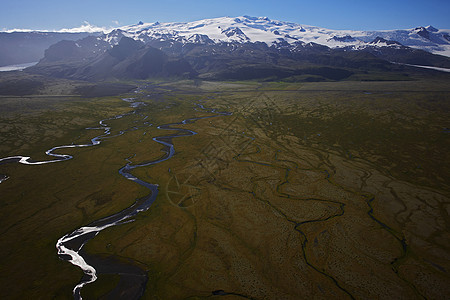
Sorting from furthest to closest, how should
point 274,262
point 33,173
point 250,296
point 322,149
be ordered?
point 322,149
point 33,173
point 274,262
point 250,296

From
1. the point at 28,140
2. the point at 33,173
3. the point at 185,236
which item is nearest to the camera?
the point at 185,236

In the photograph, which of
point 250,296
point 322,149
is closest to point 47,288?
point 250,296

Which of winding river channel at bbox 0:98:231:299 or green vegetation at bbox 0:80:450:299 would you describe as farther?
green vegetation at bbox 0:80:450:299

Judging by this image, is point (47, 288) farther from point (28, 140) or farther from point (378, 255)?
point (28, 140)

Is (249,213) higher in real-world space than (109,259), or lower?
higher

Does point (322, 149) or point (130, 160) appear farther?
point (322, 149)

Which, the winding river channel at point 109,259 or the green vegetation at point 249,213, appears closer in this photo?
the winding river channel at point 109,259

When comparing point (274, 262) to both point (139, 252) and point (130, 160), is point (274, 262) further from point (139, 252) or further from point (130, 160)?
point (130, 160)

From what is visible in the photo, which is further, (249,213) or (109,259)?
(249,213)
